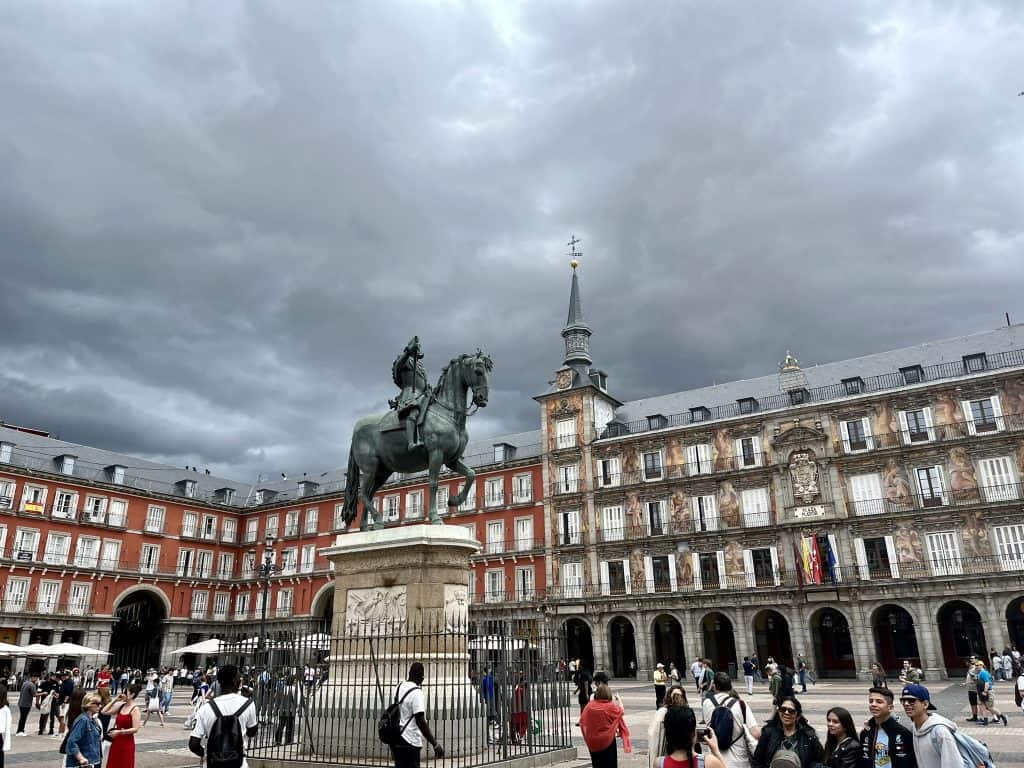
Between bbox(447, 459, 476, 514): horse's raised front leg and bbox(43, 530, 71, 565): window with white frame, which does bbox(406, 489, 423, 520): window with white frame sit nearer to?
bbox(43, 530, 71, 565): window with white frame

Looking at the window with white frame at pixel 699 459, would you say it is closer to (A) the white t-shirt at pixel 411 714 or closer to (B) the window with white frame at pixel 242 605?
(B) the window with white frame at pixel 242 605

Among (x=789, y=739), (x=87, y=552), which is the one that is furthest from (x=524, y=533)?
(x=789, y=739)

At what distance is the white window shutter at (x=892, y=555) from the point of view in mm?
33500

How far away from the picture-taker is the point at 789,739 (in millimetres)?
5273

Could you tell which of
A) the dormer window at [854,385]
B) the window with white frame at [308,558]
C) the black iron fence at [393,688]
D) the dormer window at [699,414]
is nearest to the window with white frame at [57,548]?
the window with white frame at [308,558]

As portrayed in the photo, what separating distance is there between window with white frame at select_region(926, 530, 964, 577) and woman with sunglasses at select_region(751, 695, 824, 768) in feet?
106

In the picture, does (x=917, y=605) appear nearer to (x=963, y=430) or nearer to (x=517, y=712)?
(x=963, y=430)

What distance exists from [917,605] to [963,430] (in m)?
8.19

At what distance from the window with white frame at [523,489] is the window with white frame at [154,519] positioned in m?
23.4

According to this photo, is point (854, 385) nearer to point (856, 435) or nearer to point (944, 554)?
point (856, 435)

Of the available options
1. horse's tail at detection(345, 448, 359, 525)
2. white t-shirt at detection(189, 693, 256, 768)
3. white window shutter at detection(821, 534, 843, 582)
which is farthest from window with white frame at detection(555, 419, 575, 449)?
white t-shirt at detection(189, 693, 256, 768)

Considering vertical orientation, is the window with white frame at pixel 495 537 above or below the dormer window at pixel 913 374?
below

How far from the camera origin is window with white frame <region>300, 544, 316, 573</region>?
4991 centimetres

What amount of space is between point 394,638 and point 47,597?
138 ft
